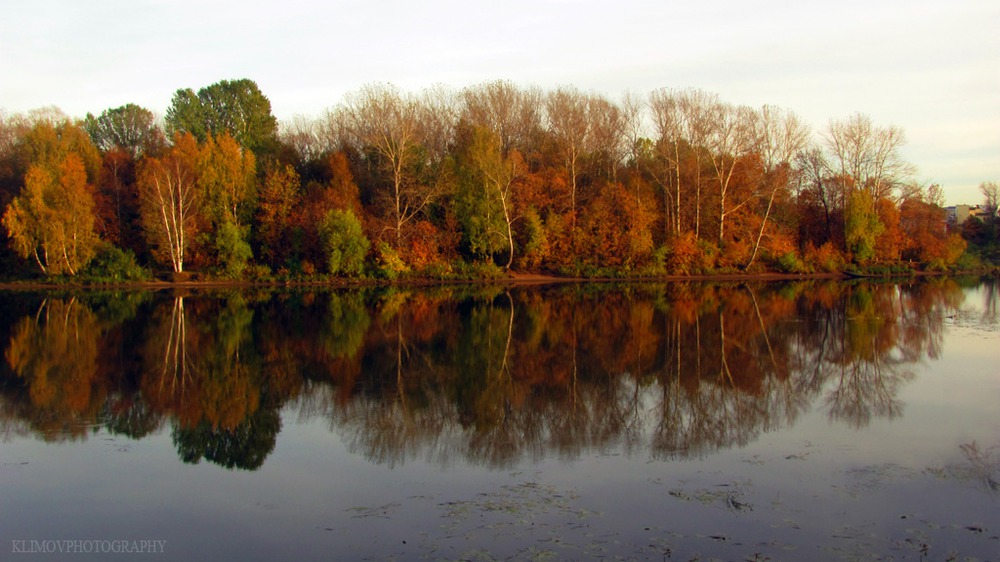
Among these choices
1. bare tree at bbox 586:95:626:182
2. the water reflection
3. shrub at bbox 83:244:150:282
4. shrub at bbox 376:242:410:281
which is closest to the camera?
the water reflection

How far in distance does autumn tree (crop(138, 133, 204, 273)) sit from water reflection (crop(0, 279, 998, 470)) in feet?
43.8

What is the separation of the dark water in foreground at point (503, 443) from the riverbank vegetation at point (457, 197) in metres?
20.6

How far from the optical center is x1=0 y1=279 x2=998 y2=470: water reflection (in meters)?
10.3

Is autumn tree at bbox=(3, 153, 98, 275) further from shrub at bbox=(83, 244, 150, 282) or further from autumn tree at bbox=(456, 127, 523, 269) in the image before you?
autumn tree at bbox=(456, 127, 523, 269)

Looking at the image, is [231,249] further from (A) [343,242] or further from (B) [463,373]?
(B) [463,373]

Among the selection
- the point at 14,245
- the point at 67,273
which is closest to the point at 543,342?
the point at 67,273

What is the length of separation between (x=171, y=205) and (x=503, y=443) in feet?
115

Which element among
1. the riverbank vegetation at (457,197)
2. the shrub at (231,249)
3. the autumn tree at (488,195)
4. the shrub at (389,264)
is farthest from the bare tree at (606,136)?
the shrub at (231,249)

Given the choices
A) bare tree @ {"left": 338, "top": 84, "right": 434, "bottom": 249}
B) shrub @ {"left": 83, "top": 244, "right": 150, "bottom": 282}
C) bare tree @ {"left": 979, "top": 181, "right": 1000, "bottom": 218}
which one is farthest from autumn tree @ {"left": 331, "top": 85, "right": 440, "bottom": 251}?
bare tree @ {"left": 979, "top": 181, "right": 1000, "bottom": 218}

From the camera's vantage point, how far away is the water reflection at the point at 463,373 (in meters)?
10.3

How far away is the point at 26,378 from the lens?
553 inches

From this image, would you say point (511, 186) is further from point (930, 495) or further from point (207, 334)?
point (930, 495)

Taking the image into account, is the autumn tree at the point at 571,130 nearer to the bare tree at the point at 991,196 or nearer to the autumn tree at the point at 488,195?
the autumn tree at the point at 488,195

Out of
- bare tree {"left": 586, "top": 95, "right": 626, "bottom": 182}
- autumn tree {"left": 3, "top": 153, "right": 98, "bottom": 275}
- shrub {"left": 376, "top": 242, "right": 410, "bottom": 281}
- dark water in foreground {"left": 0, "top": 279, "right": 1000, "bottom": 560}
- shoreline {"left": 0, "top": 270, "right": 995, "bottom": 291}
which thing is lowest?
dark water in foreground {"left": 0, "top": 279, "right": 1000, "bottom": 560}
